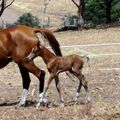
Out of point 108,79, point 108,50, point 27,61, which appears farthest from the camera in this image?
point 108,50

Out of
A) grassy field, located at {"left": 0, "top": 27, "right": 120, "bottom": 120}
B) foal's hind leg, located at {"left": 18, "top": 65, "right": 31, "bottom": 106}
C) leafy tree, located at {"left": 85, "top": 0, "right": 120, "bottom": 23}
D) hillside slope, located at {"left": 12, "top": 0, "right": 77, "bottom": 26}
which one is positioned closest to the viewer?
grassy field, located at {"left": 0, "top": 27, "right": 120, "bottom": 120}

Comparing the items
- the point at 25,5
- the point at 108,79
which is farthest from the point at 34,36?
the point at 25,5

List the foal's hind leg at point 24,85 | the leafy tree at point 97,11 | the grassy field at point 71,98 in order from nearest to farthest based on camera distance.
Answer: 1. the grassy field at point 71,98
2. the foal's hind leg at point 24,85
3. the leafy tree at point 97,11

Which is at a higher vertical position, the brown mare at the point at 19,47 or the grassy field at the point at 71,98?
the brown mare at the point at 19,47

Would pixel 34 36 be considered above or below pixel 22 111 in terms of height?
above

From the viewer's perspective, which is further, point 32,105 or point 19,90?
point 19,90

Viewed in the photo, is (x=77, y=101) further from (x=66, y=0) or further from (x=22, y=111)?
(x=66, y=0)

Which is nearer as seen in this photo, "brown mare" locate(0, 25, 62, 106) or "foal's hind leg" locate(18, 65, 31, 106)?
"brown mare" locate(0, 25, 62, 106)

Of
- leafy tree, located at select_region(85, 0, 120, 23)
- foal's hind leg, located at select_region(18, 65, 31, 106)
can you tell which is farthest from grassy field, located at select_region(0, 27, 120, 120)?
leafy tree, located at select_region(85, 0, 120, 23)

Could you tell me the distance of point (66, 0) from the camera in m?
86.8

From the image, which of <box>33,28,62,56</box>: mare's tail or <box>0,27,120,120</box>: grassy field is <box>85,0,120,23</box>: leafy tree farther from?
<box>33,28,62,56</box>: mare's tail

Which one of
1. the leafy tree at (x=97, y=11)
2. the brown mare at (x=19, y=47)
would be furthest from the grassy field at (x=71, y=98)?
the leafy tree at (x=97, y=11)

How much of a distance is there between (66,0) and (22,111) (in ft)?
258

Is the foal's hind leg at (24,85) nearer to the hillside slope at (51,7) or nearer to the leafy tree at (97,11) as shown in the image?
the leafy tree at (97,11)
